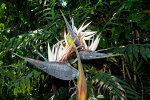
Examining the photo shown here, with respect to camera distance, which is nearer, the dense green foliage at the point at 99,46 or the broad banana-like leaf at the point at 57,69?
the broad banana-like leaf at the point at 57,69

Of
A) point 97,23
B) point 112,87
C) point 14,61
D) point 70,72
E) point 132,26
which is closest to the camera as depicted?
point 70,72

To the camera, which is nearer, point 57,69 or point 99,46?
point 57,69

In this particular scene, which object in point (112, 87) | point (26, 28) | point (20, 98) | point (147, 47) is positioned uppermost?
point (26, 28)

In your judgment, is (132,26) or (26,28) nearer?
(132,26)

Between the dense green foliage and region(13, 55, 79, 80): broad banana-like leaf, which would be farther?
the dense green foliage

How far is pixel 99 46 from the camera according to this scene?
84 cm

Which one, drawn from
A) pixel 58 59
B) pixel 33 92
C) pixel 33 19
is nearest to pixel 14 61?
pixel 33 92

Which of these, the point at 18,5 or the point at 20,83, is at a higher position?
the point at 18,5

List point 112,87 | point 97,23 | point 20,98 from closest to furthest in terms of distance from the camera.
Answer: point 112,87 < point 97,23 < point 20,98

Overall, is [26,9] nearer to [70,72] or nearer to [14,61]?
[14,61]

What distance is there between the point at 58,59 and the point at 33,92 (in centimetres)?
101

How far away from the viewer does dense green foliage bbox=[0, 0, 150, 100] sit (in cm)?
67

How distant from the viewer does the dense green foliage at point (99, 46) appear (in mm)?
675

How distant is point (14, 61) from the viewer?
1.17m
